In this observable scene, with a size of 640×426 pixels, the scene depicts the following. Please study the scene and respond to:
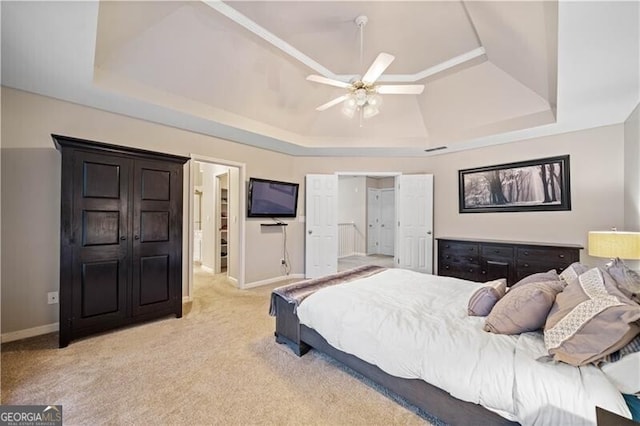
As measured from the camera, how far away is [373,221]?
8.80 m

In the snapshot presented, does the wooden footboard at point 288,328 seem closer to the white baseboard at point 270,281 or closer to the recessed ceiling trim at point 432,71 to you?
the white baseboard at point 270,281

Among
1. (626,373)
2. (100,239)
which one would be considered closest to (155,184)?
(100,239)

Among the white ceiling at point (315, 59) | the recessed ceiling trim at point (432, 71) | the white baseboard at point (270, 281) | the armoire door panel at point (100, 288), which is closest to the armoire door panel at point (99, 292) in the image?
the armoire door panel at point (100, 288)

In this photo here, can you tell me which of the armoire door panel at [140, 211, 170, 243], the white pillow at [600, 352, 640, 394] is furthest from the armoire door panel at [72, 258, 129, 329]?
the white pillow at [600, 352, 640, 394]

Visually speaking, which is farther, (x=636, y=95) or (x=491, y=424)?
(x=636, y=95)

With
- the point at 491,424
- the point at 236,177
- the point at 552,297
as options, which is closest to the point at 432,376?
the point at 491,424

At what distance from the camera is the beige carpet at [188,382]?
1689mm

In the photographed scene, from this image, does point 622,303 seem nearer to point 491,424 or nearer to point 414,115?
point 491,424

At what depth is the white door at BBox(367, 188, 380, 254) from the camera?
28.7 feet

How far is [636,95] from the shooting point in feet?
8.68

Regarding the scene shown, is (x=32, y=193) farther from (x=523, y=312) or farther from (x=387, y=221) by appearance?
(x=387, y=221)

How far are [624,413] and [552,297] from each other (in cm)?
61

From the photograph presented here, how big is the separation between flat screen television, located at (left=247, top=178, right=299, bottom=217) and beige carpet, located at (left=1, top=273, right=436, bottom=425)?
87.7 inches

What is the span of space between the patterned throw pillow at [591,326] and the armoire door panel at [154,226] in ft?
11.3
